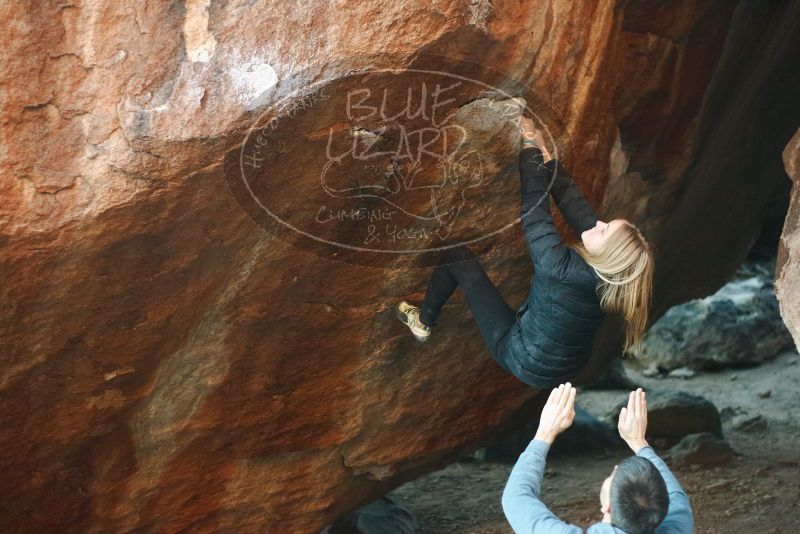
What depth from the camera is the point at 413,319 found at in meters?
3.85

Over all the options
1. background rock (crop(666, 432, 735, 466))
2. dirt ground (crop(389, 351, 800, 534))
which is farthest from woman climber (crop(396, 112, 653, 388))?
background rock (crop(666, 432, 735, 466))

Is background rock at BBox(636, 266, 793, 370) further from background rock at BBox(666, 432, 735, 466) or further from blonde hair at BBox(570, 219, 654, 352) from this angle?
blonde hair at BBox(570, 219, 654, 352)

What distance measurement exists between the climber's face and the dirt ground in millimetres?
2201

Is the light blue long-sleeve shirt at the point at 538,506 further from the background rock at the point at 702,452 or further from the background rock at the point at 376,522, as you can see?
the background rock at the point at 702,452

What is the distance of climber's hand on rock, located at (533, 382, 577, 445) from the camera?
2.69 m

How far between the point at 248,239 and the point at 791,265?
179 centimetres

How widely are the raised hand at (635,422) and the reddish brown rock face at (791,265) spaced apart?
720 mm

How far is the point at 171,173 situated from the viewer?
117 inches

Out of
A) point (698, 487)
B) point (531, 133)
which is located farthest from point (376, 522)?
point (531, 133)

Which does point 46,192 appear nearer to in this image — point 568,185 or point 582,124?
point 568,185

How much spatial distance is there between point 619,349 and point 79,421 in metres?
3.51

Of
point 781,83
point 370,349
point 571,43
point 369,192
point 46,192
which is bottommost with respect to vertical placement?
point 370,349

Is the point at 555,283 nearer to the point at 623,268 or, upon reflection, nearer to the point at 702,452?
the point at 623,268

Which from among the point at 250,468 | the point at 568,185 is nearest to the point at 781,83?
the point at 568,185
